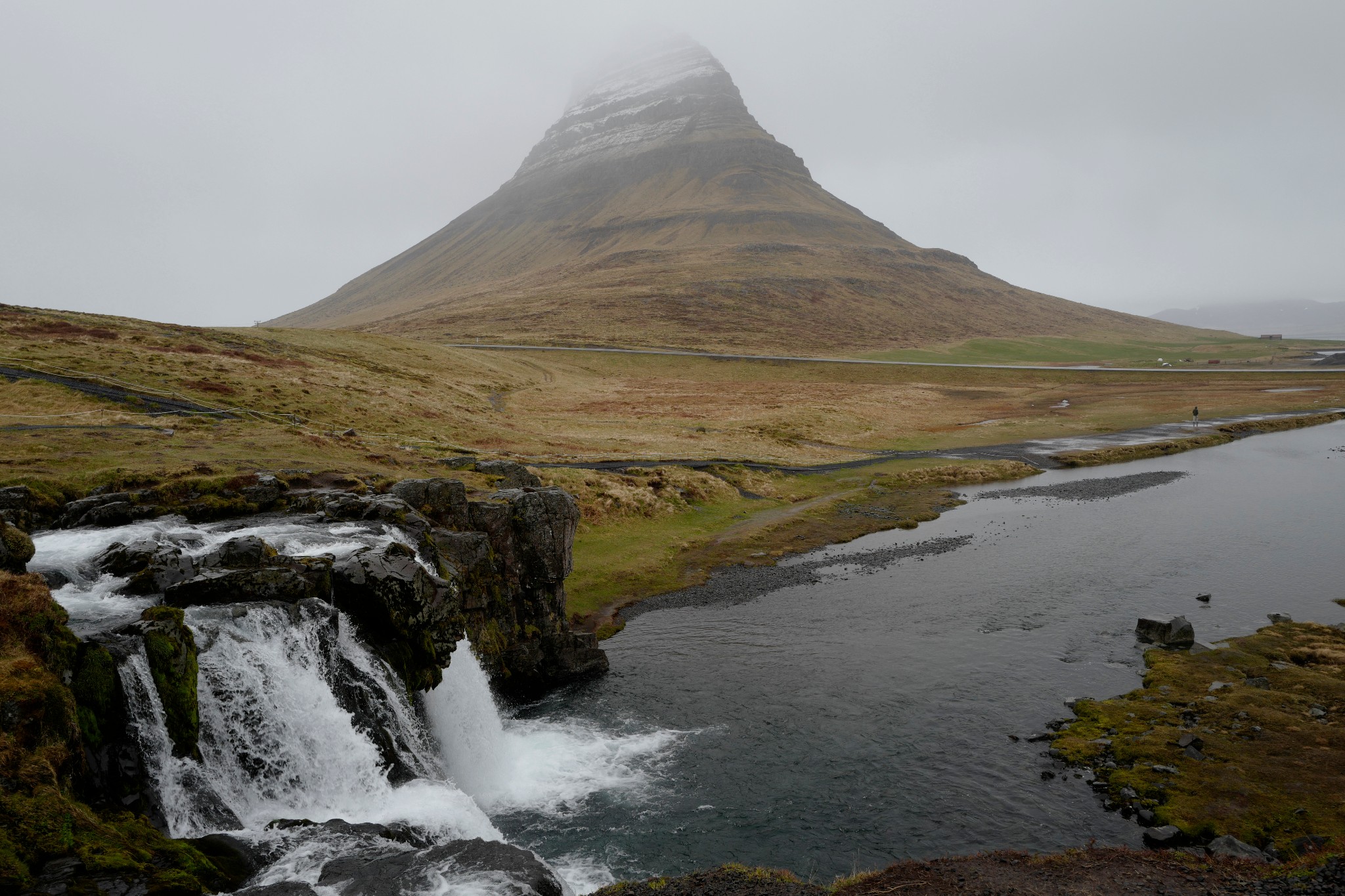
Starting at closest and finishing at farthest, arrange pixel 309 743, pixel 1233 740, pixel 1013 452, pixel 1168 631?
pixel 309 743 < pixel 1233 740 < pixel 1168 631 < pixel 1013 452

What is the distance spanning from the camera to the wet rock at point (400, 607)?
28.1 metres

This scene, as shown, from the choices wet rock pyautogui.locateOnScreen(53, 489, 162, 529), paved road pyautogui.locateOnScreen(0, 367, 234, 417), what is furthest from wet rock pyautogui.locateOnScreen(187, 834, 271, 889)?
paved road pyautogui.locateOnScreen(0, 367, 234, 417)

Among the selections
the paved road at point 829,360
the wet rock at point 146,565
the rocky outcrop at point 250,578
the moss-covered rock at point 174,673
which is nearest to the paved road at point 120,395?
the wet rock at point 146,565

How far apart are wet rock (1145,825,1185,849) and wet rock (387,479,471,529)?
31814 mm

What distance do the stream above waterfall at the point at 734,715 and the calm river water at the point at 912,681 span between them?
142 millimetres

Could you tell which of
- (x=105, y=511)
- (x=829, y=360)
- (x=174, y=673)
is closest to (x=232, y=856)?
(x=174, y=673)

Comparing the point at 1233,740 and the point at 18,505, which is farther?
the point at 18,505

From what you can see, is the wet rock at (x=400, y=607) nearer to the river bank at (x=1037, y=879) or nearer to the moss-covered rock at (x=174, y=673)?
the moss-covered rock at (x=174, y=673)

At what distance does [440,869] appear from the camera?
64.2ft

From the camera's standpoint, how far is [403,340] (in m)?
147

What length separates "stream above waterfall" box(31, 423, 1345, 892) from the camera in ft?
76.4

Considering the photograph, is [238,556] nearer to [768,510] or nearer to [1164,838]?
[1164,838]

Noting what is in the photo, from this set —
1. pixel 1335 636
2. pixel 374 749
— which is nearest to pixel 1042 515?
pixel 1335 636

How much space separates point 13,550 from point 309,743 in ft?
36.0
